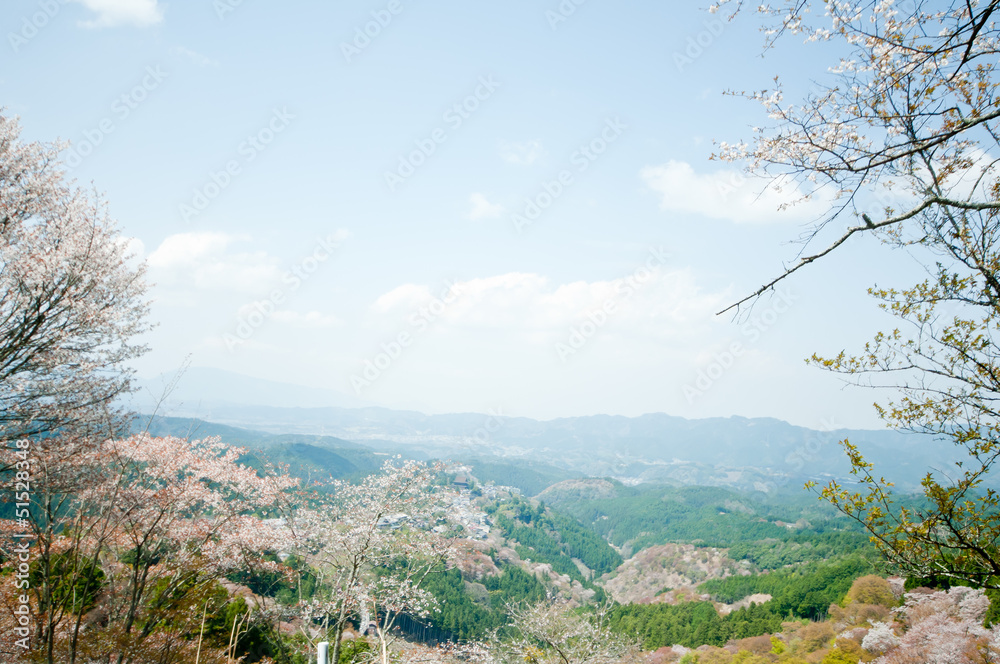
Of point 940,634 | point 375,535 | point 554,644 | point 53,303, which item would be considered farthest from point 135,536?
point 940,634

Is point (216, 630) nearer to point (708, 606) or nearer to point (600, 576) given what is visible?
point (708, 606)

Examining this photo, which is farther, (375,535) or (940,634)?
(940,634)

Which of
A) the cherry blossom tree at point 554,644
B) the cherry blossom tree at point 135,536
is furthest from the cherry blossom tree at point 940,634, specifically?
the cherry blossom tree at point 135,536

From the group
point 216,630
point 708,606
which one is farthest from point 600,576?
point 216,630

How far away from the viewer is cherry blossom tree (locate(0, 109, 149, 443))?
4926 mm

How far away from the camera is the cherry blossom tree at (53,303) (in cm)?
493

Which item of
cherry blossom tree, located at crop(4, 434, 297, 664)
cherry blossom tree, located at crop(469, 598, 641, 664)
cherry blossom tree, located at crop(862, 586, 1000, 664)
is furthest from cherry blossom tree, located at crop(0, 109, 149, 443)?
cherry blossom tree, located at crop(862, 586, 1000, 664)

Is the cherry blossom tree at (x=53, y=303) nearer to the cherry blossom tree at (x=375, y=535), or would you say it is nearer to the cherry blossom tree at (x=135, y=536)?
the cherry blossom tree at (x=135, y=536)

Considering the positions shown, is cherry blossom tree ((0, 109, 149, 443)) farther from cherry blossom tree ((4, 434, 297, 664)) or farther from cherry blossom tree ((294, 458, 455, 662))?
cherry blossom tree ((294, 458, 455, 662))

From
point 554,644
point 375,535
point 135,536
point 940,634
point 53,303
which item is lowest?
point 554,644

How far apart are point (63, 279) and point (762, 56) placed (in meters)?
7.87

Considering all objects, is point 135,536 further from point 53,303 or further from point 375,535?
point 375,535

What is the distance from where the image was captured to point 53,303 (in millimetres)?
5133

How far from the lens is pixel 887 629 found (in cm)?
1662
